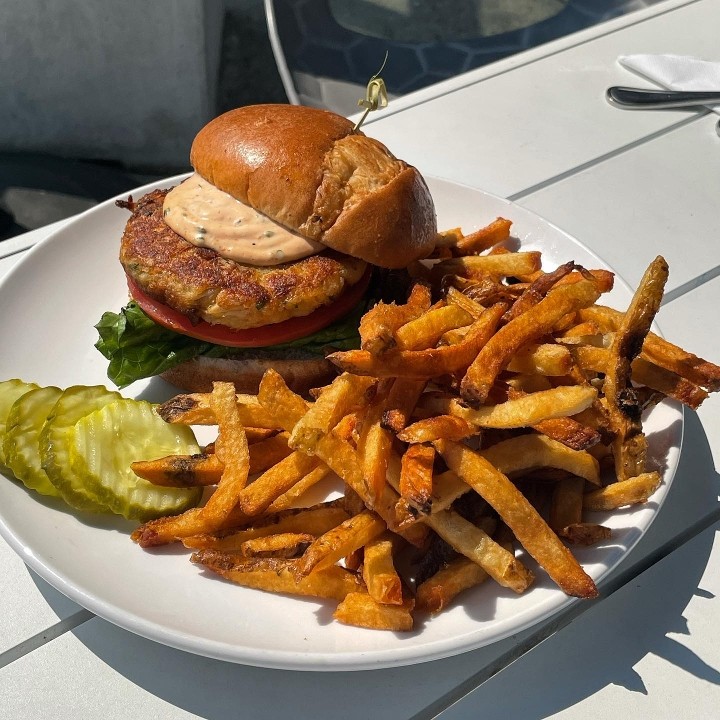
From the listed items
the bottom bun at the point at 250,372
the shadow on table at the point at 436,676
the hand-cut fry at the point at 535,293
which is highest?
the hand-cut fry at the point at 535,293

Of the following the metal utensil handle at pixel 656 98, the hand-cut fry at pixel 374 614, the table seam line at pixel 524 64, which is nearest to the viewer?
the hand-cut fry at pixel 374 614

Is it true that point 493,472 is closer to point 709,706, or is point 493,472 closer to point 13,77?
point 709,706

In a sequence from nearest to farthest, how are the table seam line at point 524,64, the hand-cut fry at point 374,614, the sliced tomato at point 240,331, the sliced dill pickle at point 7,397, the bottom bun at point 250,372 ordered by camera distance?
the hand-cut fry at point 374,614 → the sliced dill pickle at point 7,397 → the sliced tomato at point 240,331 → the bottom bun at point 250,372 → the table seam line at point 524,64

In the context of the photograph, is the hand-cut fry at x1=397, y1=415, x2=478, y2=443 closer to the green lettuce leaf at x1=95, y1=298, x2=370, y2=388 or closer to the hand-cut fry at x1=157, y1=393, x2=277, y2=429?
the hand-cut fry at x1=157, y1=393, x2=277, y2=429

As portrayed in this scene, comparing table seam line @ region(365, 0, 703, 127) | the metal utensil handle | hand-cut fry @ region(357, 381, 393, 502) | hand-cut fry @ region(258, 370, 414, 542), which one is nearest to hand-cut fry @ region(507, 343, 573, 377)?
hand-cut fry @ region(357, 381, 393, 502)

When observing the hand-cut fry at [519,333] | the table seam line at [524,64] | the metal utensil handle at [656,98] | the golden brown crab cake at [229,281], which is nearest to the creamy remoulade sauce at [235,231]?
the golden brown crab cake at [229,281]

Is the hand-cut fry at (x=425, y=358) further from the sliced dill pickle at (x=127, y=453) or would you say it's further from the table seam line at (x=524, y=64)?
the table seam line at (x=524, y=64)

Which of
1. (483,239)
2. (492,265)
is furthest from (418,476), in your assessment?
(483,239)
